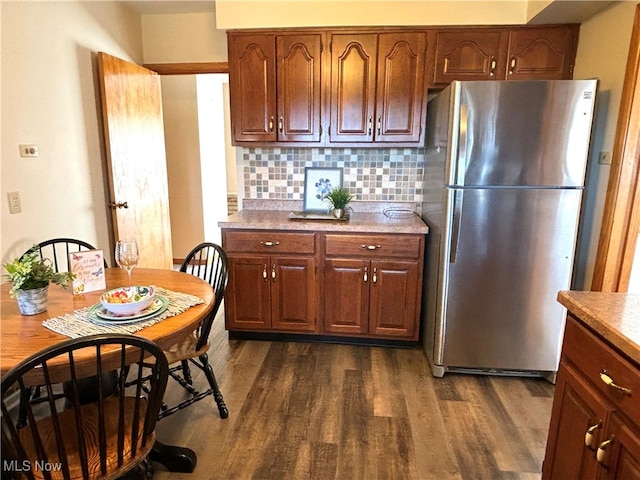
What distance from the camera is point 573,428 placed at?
51.0 inches

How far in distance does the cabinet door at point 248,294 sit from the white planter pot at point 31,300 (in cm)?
135

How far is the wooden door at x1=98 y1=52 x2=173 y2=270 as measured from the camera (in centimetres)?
287

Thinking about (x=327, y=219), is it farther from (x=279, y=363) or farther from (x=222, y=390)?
(x=222, y=390)

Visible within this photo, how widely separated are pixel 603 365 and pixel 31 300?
6.27 feet

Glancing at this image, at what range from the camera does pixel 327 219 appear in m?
2.87

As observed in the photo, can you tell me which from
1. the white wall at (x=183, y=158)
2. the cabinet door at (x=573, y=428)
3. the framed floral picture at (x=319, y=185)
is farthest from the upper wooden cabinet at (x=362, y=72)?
the cabinet door at (x=573, y=428)

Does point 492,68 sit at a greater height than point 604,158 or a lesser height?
greater

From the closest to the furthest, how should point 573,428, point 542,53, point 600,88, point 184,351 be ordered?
point 573,428
point 184,351
point 600,88
point 542,53

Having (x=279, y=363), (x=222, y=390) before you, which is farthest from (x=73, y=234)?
(x=279, y=363)

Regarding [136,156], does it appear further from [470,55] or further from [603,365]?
[603,365]

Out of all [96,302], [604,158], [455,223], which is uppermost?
[604,158]

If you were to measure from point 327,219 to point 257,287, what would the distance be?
0.68 m

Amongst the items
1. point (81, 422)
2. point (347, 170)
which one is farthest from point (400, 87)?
point (81, 422)

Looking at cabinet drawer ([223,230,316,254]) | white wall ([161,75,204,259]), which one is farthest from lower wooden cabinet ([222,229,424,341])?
white wall ([161,75,204,259])
